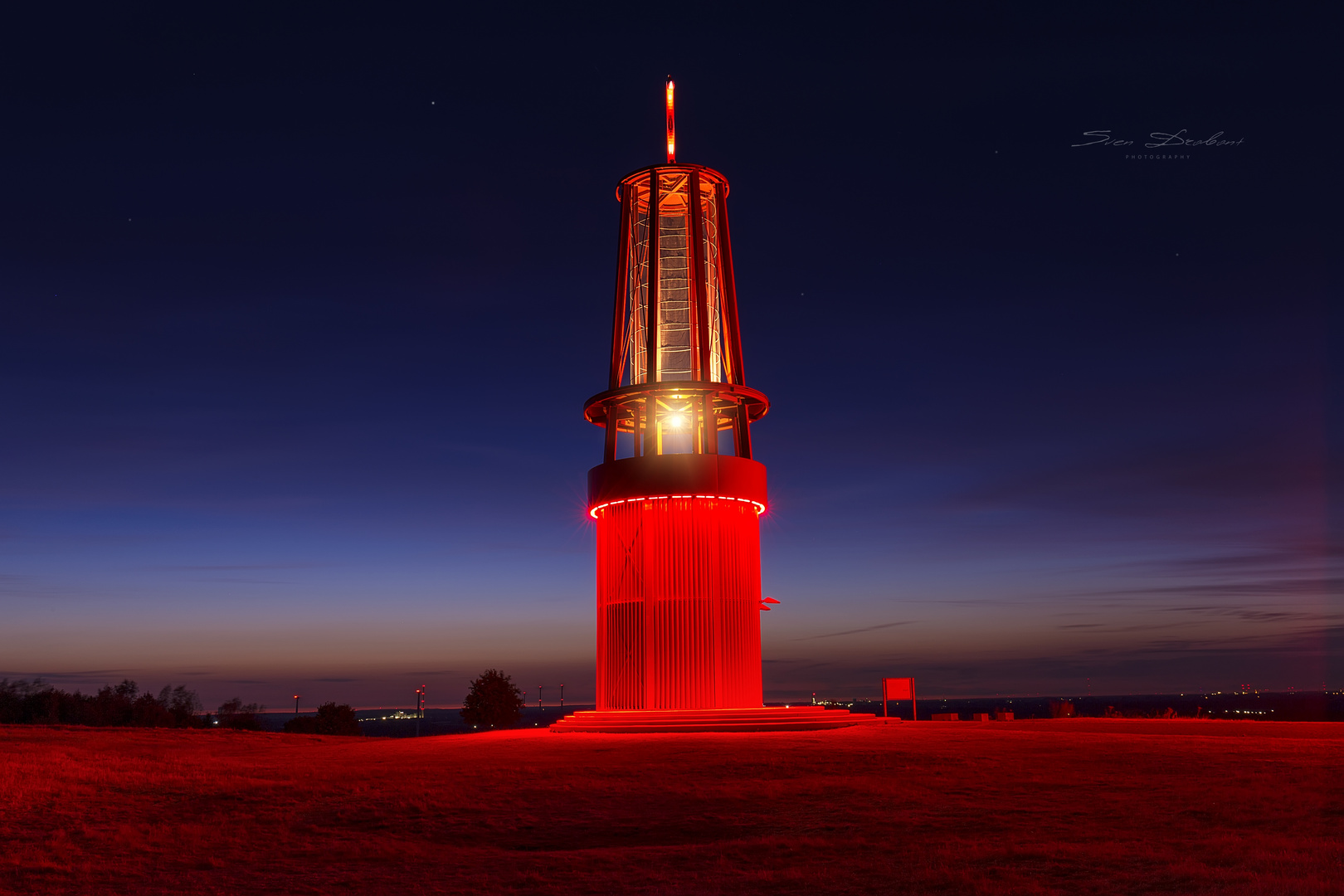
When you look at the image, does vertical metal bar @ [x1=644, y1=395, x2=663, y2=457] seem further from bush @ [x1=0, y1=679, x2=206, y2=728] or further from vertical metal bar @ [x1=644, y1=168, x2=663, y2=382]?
bush @ [x1=0, y1=679, x2=206, y2=728]

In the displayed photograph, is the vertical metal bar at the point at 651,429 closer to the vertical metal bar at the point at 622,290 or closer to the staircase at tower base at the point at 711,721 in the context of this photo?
the vertical metal bar at the point at 622,290

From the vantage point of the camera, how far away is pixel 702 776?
14.9 meters

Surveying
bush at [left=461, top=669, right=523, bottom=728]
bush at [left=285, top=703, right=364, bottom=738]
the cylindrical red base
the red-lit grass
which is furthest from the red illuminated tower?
bush at [left=285, top=703, right=364, bottom=738]

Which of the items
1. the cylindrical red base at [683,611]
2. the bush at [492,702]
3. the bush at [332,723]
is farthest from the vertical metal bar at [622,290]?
the bush at [332,723]

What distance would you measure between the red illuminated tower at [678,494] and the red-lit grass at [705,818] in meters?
6.24

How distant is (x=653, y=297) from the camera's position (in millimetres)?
28312

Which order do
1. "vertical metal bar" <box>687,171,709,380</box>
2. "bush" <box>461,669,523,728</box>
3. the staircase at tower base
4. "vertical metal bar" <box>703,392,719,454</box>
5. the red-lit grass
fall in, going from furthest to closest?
"bush" <box>461,669,523,728</box> < "vertical metal bar" <box>687,171,709,380</box> < "vertical metal bar" <box>703,392,719,454</box> < the staircase at tower base < the red-lit grass

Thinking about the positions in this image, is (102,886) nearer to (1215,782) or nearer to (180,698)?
(1215,782)

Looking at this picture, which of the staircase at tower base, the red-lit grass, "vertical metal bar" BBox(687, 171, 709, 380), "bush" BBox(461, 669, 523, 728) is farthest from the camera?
"bush" BBox(461, 669, 523, 728)

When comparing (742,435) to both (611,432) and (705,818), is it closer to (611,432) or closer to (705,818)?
(611,432)

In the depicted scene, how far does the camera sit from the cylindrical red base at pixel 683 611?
2542cm

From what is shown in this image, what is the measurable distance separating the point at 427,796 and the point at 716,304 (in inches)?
739

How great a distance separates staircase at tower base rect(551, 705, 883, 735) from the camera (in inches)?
886

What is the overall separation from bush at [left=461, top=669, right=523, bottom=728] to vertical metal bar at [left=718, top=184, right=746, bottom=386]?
1238 inches
